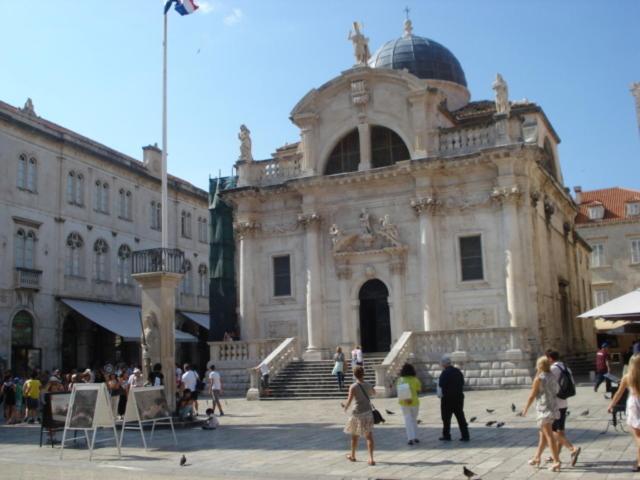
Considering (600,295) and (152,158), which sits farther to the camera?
(600,295)

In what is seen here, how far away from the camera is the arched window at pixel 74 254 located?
37750mm

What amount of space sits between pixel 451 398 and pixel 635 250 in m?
45.3

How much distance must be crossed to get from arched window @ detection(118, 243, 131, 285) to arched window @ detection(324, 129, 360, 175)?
51.2ft

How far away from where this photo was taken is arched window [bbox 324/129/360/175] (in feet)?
104

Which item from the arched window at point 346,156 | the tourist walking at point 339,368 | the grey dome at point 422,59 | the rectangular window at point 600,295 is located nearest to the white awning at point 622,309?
the tourist walking at point 339,368

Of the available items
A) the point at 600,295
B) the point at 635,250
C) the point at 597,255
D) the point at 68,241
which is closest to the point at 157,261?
the point at 68,241

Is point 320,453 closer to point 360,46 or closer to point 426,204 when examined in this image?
point 426,204

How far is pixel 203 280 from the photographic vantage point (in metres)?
50.2

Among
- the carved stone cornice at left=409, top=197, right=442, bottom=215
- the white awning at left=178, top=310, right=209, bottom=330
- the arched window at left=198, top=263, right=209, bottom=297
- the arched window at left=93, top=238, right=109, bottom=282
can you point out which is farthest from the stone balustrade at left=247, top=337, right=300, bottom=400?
the arched window at left=198, top=263, right=209, bottom=297

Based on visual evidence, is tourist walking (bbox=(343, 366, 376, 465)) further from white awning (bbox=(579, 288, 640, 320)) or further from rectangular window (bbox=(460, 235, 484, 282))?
rectangular window (bbox=(460, 235, 484, 282))

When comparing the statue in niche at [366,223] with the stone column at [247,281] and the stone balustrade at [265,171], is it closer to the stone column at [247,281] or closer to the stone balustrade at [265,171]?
the stone balustrade at [265,171]

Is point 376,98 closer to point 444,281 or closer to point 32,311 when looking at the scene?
point 444,281

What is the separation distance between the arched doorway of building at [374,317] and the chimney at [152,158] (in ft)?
65.4

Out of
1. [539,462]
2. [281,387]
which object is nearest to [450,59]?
[281,387]
